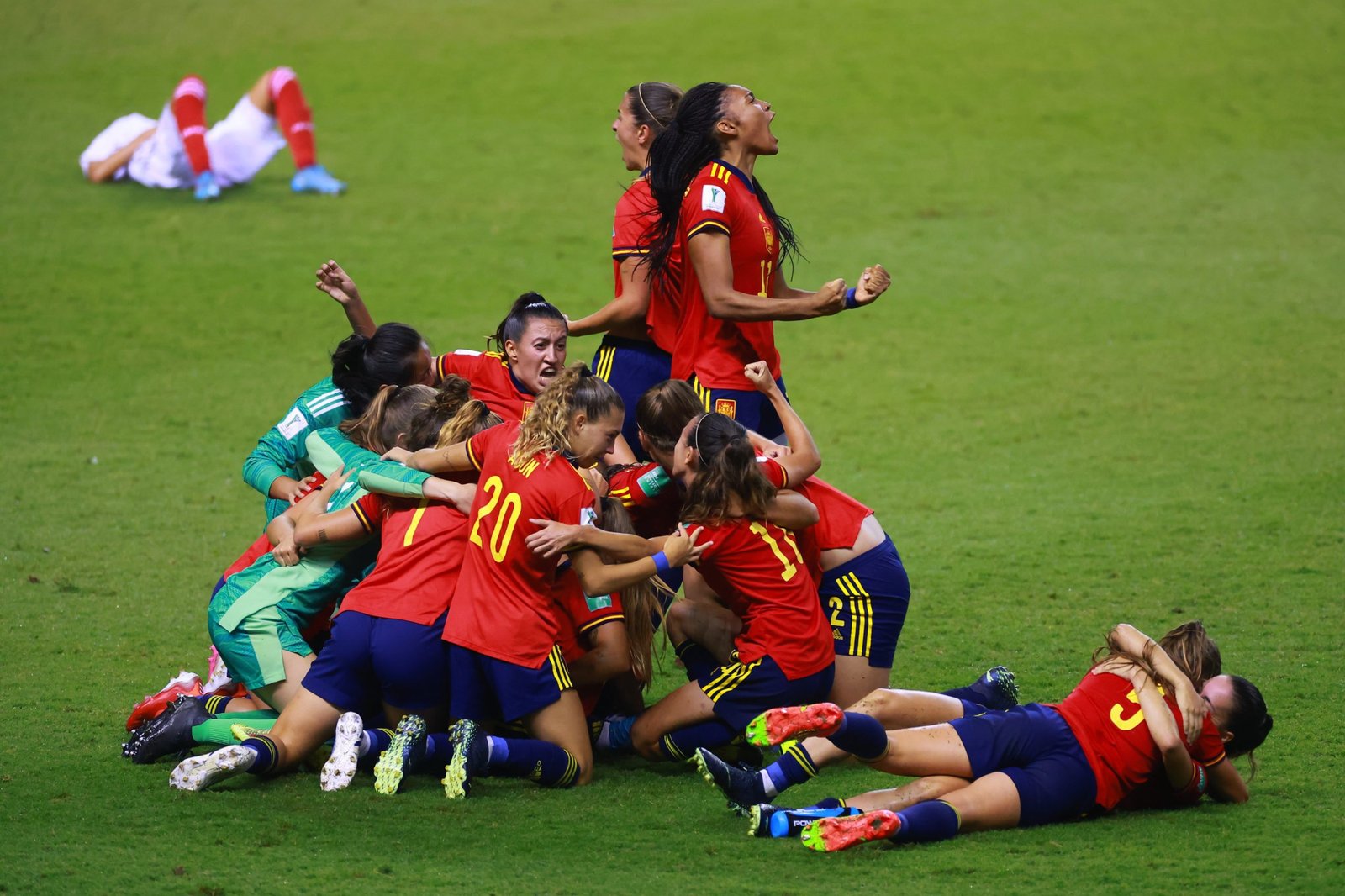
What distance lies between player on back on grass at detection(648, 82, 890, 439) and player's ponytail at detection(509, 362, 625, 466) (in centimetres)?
68

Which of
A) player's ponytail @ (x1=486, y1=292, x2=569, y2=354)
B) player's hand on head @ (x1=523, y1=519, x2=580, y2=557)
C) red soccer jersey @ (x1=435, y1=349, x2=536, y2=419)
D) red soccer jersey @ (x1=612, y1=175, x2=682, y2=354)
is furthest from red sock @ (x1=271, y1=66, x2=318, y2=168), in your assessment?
player's hand on head @ (x1=523, y1=519, x2=580, y2=557)

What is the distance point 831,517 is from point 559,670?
1.08 metres

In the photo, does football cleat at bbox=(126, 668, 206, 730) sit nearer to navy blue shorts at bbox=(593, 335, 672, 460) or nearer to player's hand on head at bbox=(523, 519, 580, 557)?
player's hand on head at bbox=(523, 519, 580, 557)

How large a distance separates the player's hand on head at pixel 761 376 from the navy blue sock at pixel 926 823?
149cm

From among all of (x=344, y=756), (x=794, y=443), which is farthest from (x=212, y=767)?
(x=794, y=443)

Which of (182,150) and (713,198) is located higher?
(182,150)

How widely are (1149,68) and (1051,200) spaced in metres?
3.53

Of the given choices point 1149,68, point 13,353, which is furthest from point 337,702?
point 1149,68

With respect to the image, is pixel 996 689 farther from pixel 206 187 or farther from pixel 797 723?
pixel 206 187

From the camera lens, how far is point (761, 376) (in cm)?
467

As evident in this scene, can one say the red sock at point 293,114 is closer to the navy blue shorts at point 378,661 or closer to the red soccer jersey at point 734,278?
the red soccer jersey at point 734,278

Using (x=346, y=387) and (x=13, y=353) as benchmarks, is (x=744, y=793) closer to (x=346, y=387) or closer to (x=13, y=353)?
(x=346, y=387)

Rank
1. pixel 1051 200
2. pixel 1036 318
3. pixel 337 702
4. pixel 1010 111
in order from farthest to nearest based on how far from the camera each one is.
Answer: pixel 1010 111
pixel 1051 200
pixel 1036 318
pixel 337 702

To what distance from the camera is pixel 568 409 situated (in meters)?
4.34
